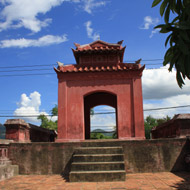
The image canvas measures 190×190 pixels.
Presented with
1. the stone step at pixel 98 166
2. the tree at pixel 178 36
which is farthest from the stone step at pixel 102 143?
the tree at pixel 178 36

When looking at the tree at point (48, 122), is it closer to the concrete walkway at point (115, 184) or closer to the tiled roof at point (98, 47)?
the tiled roof at point (98, 47)

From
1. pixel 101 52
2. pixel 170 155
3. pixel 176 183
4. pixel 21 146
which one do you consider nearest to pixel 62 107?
pixel 21 146

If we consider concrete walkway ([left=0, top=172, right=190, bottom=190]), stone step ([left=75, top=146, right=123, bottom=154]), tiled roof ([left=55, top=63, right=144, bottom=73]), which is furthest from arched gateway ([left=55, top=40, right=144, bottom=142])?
concrete walkway ([left=0, top=172, right=190, bottom=190])

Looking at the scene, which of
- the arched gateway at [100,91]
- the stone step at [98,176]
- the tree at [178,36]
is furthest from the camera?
the arched gateway at [100,91]

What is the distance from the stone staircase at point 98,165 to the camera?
5652 mm

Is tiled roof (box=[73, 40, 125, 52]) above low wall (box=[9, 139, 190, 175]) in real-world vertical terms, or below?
above

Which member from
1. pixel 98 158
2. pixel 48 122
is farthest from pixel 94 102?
pixel 48 122

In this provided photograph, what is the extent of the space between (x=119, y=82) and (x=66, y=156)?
13.6 feet

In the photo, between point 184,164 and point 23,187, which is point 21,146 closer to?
point 23,187

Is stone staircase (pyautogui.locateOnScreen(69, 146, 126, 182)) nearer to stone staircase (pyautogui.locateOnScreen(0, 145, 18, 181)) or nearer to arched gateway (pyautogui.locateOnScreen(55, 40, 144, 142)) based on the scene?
stone staircase (pyautogui.locateOnScreen(0, 145, 18, 181))

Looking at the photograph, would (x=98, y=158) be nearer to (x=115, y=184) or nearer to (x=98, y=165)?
(x=98, y=165)

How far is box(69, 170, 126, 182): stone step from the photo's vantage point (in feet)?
18.4

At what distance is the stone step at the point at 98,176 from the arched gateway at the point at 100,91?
322cm

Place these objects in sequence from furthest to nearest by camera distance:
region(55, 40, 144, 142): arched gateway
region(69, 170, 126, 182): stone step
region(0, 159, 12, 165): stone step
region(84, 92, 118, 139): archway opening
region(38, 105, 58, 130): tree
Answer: region(38, 105, 58, 130): tree
region(84, 92, 118, 139): archway opening
region(55, 40, 144, 142): arched gateway
region(0, 159, 12, 165): stone step
region(69, 170, 126, 182): stone step
